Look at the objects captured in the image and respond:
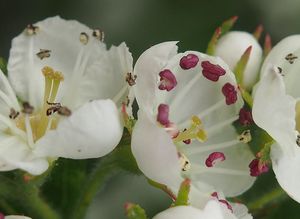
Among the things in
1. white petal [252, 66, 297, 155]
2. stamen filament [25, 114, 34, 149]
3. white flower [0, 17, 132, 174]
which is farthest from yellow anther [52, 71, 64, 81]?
white petal [252, 66, 297, 155]

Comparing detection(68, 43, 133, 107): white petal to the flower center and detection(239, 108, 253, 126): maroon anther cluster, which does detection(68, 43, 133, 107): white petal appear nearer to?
the flower center

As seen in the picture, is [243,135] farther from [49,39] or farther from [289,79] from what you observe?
[49,39]

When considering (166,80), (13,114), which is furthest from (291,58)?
(13,114)

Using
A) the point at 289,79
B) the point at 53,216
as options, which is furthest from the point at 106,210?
the point at 289,79

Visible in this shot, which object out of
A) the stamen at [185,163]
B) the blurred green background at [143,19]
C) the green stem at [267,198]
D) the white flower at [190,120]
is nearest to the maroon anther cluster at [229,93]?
the white flower at [190,120]

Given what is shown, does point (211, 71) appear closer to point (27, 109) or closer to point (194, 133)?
point (194, 133)

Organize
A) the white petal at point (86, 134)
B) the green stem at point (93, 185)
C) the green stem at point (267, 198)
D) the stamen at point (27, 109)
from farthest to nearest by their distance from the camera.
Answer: the green stem at point (267, 198), the green stem at point (93, 185), the stamen at point (27, 109), the white petal at point (86, 134)

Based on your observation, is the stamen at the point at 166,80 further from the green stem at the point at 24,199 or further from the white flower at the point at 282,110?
the green stem at the point at 24,199
